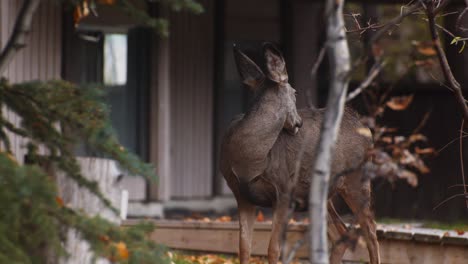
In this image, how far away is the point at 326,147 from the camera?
223 inches

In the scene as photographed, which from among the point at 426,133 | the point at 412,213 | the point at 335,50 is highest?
the point at 335,50

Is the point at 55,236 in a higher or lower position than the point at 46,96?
lower

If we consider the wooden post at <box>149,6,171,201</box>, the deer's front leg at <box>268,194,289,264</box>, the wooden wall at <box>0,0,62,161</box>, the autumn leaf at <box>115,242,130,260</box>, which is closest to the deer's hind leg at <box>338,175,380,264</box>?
the deer's front leg at <box>268,194,289,264</box>

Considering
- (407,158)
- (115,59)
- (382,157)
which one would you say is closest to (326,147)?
(382,157)

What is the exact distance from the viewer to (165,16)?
627 inches

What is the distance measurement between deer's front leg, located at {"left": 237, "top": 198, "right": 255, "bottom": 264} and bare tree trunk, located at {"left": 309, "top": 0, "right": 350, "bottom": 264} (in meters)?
2.86

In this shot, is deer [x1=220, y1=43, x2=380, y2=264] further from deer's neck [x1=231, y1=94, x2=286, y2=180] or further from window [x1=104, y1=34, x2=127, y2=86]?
window [x1=104, y1=34, x2=127, y2=86]

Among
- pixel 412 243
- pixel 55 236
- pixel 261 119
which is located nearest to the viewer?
pixel 55 236

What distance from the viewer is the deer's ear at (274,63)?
832 cm

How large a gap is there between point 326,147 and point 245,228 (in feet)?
10.3

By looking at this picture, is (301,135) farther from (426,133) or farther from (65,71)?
(426,133)

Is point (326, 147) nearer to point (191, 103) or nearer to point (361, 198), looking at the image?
point (361, 198)

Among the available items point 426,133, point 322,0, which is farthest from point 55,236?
point 426,133

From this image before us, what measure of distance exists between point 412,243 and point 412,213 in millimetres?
6866
